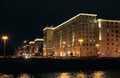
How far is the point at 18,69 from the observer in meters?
105

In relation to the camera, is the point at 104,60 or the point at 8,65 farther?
the point at 104,60

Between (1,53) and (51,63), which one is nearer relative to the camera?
(51,63)

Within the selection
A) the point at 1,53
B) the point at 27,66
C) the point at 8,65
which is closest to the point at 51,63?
the point at 27,66

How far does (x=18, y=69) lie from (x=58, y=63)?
15692mm

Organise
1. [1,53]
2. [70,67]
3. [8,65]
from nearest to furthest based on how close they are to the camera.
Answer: [8,65], [70,67], [1,53]

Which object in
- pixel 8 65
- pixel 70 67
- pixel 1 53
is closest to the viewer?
pixel 8 65

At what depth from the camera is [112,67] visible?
114562mm

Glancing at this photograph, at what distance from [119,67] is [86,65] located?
14.0 meters

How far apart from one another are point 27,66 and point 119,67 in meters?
37.6

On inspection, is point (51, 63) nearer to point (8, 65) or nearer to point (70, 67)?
point (70, 67)

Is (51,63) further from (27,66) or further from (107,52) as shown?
(107,52)

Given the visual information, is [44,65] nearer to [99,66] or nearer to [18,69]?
[18,69]

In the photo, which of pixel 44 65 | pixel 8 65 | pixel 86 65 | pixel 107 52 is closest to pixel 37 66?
pixel 44 65

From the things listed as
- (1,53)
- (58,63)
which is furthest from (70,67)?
(1,53)
